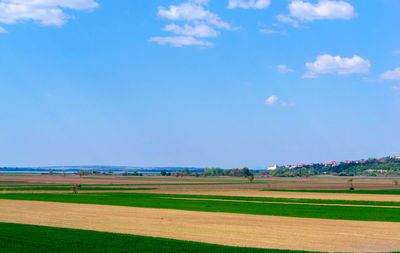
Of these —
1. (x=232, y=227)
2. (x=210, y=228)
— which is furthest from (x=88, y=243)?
(x=232, y=227)

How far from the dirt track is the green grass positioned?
2488 millimetres

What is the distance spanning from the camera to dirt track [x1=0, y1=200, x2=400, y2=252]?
1174 inches

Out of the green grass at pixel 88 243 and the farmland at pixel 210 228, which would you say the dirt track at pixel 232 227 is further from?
the green grass at pixel 88 243

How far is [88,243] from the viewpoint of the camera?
2731 cm

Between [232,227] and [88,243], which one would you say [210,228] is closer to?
[232,227]

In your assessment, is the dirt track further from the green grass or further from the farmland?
the green grass

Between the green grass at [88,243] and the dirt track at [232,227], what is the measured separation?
2488 millimetres

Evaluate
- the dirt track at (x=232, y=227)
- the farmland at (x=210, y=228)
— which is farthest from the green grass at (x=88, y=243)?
the dirt track at (x=232, y=227)

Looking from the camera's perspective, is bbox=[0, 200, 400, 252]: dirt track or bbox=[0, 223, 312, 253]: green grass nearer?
bbox=[0, 223, 312, 253]: green grass

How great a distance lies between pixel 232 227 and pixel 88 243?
13.0 m

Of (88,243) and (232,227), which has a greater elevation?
(88,243)

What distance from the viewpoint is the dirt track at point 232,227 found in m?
29.8

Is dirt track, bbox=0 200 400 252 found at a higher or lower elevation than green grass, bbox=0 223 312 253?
lower

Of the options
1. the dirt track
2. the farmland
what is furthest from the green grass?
the dirt track
